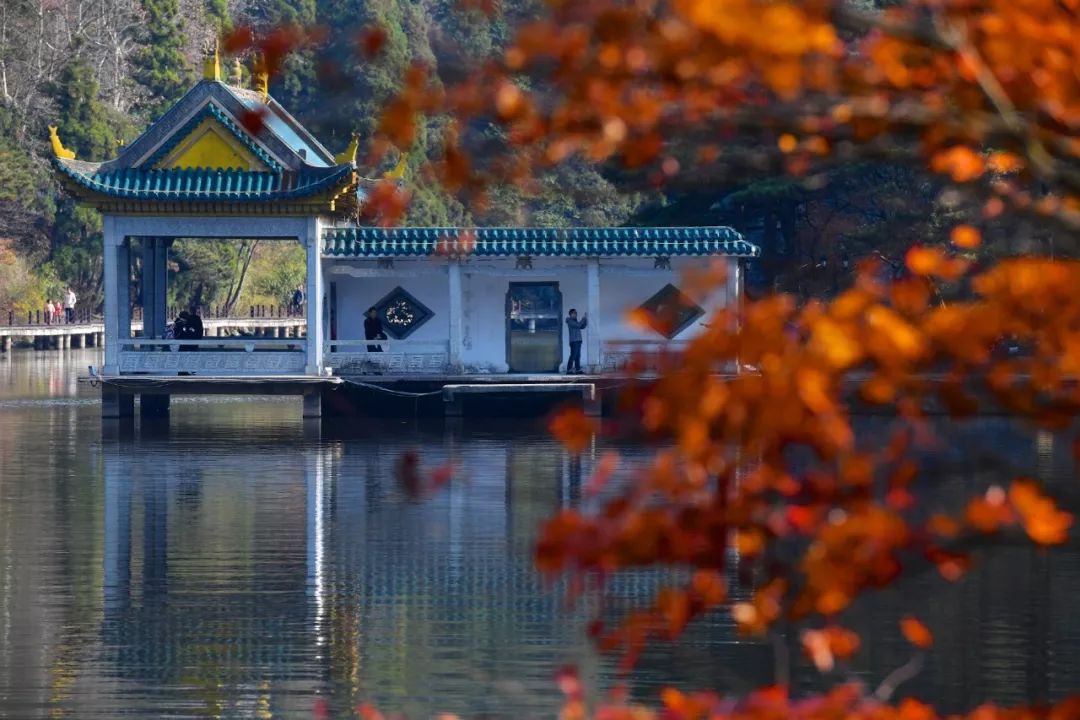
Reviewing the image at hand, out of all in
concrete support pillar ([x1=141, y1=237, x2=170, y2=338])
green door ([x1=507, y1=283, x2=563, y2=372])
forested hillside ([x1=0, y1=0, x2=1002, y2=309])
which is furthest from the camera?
forested hillside ([x1=0, y1=0, x2=1002, y2=309])

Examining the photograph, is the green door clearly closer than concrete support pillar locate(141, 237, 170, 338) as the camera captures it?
No

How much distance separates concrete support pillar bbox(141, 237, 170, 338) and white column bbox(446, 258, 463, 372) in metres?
4.43

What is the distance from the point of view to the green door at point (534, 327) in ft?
125

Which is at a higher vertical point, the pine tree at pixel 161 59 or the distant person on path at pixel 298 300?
the pine tree at pixel 161 59

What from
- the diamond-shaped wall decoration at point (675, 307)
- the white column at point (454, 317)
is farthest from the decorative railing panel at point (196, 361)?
the diamond-shaped wall decoration at point (675, 307)

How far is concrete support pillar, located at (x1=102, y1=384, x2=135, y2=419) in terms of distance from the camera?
2550 cm

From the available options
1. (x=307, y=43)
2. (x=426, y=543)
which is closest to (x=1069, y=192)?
(x=307, y=43)

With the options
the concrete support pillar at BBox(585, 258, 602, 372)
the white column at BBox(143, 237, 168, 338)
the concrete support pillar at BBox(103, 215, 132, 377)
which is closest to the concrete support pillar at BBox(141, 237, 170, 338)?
the white column at BBox(143, 237, 168, 338)

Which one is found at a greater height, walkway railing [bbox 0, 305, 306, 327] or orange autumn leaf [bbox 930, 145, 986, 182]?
walkway railing [bbox 0, 305, 306, 327]

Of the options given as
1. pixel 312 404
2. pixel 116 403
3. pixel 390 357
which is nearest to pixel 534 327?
pixel 390 357

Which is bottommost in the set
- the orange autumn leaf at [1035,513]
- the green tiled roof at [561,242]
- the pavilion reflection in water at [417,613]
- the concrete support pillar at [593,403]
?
the pavilion reflection in water at [417,613]

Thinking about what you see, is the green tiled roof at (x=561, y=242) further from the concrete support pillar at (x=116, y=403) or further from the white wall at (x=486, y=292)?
the concrete support pillar at (x=116, y=403)

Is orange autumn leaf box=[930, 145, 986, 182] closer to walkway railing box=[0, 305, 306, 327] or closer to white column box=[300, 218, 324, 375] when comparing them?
white column box=[300, 218, 324, 375]

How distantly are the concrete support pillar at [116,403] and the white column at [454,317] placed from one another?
14.7 feet
